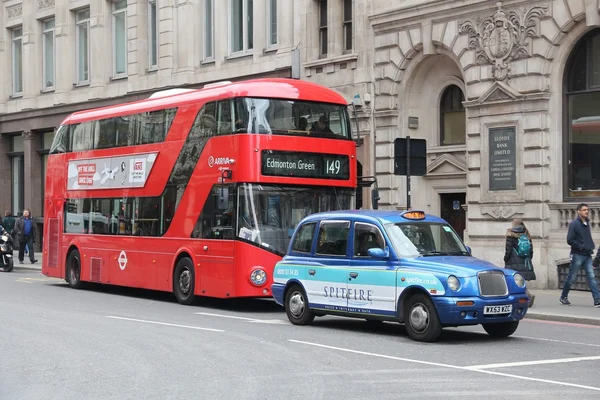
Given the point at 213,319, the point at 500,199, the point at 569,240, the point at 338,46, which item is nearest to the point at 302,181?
the point at 213,319

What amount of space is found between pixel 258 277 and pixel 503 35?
30.3 feet

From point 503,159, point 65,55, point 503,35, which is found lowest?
point 503,159

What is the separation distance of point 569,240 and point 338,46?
11.9 m

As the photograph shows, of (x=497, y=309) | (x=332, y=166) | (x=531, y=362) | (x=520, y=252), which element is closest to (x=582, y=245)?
(x=520, y=252)

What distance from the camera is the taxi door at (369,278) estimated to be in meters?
14.7

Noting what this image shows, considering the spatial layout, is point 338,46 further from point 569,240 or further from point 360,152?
point 569,240

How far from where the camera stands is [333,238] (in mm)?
16109

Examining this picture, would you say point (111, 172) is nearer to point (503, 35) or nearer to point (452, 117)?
point (452, 117)

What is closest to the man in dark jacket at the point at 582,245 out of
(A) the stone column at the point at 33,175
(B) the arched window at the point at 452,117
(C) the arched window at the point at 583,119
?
(C) the arched window at the point at 583,119

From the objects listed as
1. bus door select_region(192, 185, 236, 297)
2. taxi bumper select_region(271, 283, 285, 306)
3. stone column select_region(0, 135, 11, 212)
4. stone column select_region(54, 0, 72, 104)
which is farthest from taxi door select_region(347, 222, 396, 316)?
stone column select_region(0, 135, 11, 212)

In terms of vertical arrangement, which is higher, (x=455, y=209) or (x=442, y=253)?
(x=455, y=209)

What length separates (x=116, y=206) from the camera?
79.6 ft

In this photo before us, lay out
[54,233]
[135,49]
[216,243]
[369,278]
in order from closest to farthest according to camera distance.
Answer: [369,278] → [216,243] → [54,233] → [135,49]

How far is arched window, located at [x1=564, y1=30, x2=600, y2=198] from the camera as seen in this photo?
23.4m
